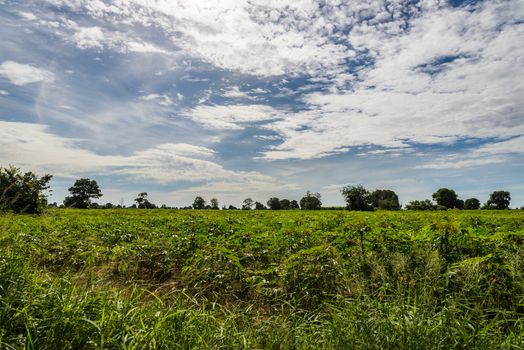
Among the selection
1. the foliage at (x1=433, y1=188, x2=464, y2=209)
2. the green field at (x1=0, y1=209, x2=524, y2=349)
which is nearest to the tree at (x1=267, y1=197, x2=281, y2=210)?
the foliage at (x1=433, y1=188, x2=464, y2=209)

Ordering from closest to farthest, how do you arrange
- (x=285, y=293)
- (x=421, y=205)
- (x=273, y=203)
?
(x=285, y=293) → (x=421, y=205) → (x=273, y=203)

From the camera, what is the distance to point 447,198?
315ft

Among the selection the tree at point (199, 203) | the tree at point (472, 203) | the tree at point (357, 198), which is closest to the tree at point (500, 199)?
the tree at point (472, 203)

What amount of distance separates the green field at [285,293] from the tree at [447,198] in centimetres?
10140

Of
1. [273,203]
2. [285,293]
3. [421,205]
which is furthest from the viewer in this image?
[273,203]

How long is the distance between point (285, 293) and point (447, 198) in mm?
105374

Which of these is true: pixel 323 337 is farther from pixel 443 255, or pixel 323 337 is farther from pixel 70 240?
pixel 70 240

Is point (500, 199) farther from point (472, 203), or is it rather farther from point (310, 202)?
point (310, 202)

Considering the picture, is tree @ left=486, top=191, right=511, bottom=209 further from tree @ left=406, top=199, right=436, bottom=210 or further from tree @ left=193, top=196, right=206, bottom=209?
tree @ left=193, top=196, right=206, bottom=209

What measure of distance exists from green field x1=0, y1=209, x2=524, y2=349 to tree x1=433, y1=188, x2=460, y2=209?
101398 millimetres

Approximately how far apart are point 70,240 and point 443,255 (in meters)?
9.06

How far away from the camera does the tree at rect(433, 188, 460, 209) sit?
9562cm

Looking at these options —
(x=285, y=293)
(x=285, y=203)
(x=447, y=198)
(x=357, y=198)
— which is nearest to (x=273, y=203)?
(x=285, y=203)

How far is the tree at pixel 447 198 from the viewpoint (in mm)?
95625
